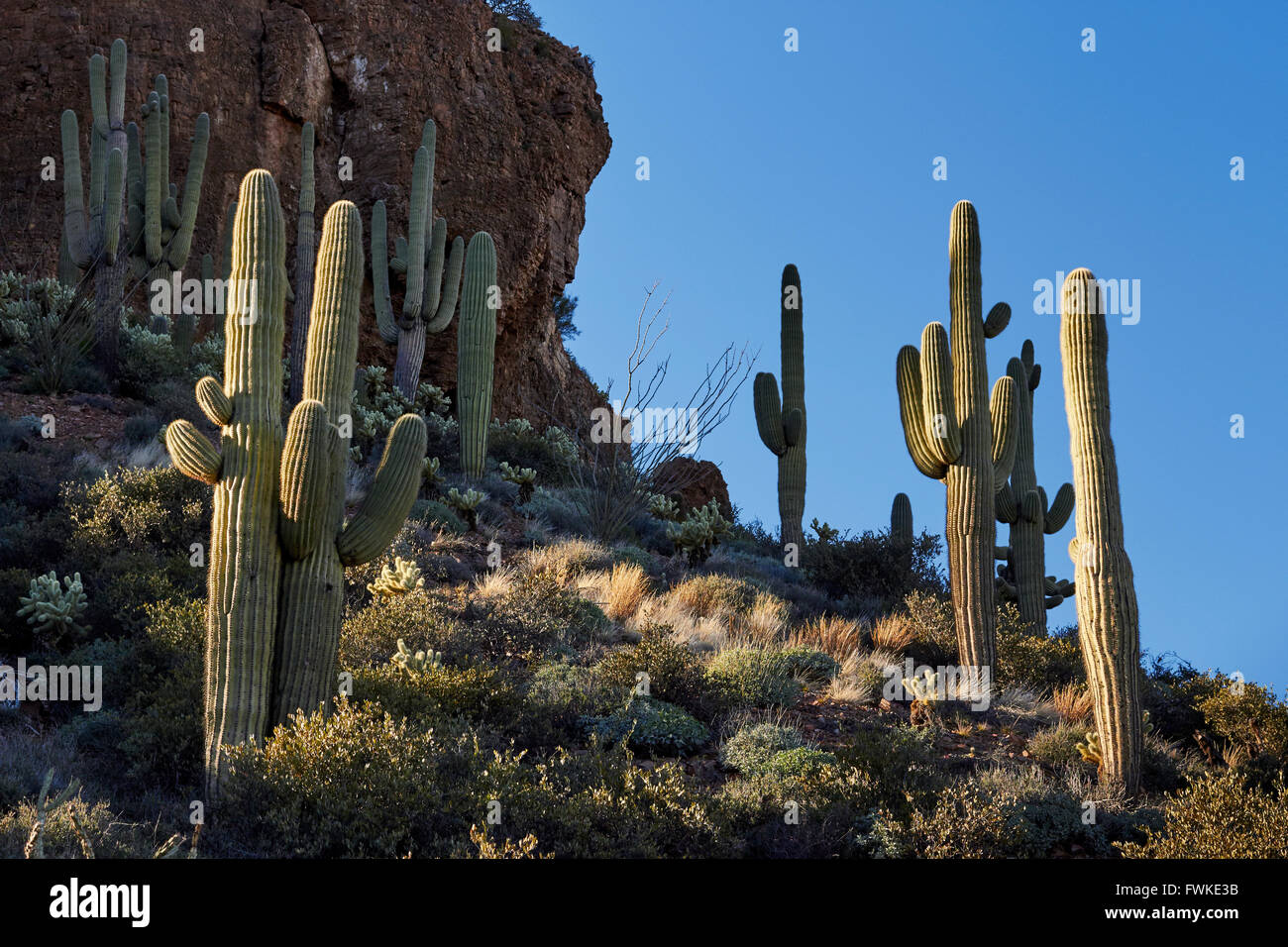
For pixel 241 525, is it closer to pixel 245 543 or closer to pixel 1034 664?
pixel 245 543

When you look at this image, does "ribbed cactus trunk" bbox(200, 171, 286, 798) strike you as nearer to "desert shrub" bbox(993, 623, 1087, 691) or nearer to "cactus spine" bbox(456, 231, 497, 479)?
"desert shrub" bbox(993, 623, 1087, 691)

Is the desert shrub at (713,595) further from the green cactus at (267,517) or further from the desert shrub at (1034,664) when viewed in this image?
the green cactus at (267,517)

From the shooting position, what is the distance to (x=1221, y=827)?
6.04 m

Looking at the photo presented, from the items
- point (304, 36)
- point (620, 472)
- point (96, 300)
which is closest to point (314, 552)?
point (620, 472)

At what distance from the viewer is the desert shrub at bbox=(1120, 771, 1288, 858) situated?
19.1 feet

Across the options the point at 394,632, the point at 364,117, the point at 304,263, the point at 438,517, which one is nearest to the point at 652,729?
the point at 394,632

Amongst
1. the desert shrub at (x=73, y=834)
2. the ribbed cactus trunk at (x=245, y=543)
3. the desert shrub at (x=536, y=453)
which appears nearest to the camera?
the desert shrub at (x=73, y=834)

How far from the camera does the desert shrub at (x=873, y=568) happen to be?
1440cm

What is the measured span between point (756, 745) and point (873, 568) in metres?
7.37

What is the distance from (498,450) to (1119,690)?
12.6m

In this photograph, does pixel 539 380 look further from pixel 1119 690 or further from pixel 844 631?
pixel 1119 690

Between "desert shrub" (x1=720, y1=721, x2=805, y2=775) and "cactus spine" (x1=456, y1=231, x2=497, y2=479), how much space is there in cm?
866

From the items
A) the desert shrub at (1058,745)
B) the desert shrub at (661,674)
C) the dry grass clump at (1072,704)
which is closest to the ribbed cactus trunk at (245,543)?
the desert shrub at (661,674)

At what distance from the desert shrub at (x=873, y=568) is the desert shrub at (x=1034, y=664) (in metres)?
2.83
